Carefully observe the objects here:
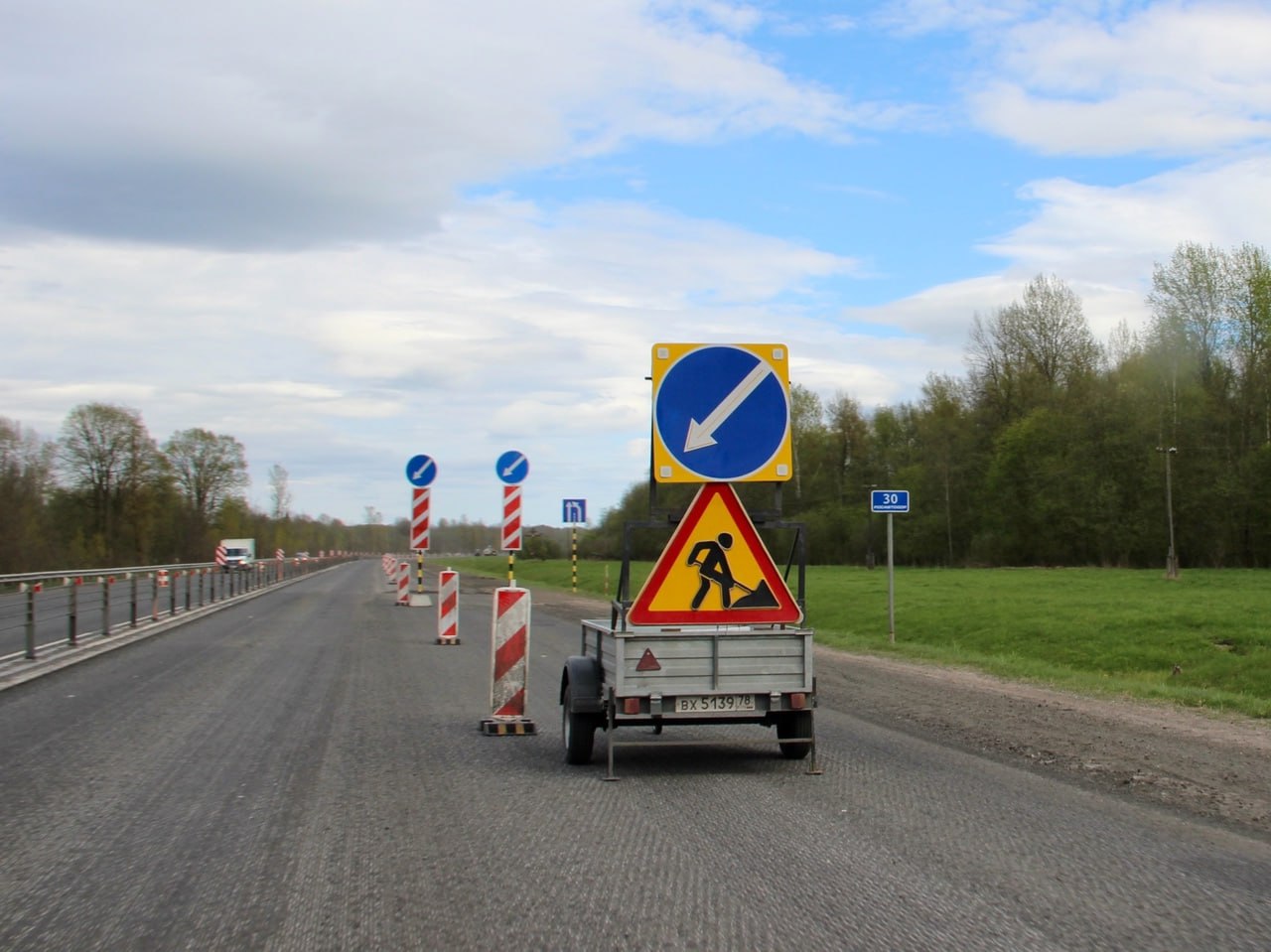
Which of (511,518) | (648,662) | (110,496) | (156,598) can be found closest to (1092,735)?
(648,662)

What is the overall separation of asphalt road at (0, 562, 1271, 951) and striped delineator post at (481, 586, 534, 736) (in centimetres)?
28

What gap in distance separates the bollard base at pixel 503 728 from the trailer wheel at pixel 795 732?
2.40 meters

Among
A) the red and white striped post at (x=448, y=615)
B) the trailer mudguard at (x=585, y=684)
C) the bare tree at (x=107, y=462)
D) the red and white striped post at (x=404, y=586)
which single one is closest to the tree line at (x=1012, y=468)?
the bare tree at (x=107, y=462)

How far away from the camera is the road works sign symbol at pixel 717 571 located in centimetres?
845

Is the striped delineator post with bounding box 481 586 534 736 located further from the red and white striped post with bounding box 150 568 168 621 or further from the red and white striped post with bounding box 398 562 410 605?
the red and white striped post with bounding box 398 562 410 605

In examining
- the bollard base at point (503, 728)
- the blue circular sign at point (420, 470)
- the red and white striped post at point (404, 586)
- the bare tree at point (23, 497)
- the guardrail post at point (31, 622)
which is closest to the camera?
the bollard base at point (503, 728)

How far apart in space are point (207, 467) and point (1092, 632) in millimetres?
76652

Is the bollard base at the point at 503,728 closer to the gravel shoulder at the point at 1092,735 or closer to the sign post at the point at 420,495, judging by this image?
the gravel shoulder at the point at 1092,735

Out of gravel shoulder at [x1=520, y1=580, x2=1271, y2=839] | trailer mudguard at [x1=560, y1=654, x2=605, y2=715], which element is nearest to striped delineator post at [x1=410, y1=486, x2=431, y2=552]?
gravel shoulder at [x1=520, y1=580, x2=1271, y2=839]

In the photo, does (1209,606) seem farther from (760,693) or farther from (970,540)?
(970,540)

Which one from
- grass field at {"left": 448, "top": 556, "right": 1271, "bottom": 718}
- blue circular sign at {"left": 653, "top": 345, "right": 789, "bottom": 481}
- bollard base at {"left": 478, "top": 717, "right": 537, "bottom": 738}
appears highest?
blue circular sign at {"left": 653, "top": 345, "right": 789, "bottom": 481}

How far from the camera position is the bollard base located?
10148 mm

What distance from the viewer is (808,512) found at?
90875 millimetres

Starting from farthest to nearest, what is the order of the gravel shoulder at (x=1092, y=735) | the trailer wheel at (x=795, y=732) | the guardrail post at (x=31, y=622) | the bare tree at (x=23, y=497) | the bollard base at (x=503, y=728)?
the bare tree at (x=23, y=497) < the guardrail post at (x=31, y=622) < the bollard base at (x=503, y=728) < the trailer wheel at (x=795, y=732) < the gravel shoulder at (x=1092, y=735)
